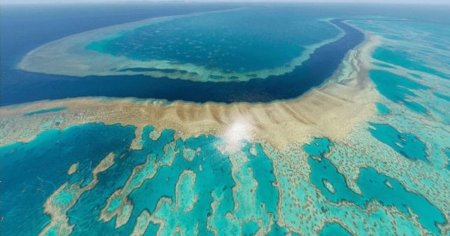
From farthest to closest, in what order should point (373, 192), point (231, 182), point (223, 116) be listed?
point (223, 116), point (231, 182), point (373, 192)

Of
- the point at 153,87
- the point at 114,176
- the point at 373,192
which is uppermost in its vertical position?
the point at 153,87

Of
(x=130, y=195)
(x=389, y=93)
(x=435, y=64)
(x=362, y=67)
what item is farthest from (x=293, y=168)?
(x=435, y=64)

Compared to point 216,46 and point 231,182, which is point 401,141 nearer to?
point 231,182

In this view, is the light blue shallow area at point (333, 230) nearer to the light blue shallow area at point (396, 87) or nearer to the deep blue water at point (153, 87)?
the deep blue water at point (153, 87)

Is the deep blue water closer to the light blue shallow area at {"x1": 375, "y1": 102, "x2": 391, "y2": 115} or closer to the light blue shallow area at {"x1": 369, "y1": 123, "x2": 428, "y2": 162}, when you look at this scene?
the light blue shallow area at {"x1": 375, "y1": 102, "x2": 391, "y2": 115}

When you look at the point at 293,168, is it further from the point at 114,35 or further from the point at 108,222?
the point at 114,35

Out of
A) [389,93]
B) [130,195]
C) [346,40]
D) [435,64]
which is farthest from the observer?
[346,40]

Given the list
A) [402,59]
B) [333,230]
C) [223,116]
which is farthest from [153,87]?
[402,59]

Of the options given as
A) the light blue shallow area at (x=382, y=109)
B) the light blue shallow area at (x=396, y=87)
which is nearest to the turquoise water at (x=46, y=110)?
the light blue shallow area at (x=382, y=109)
